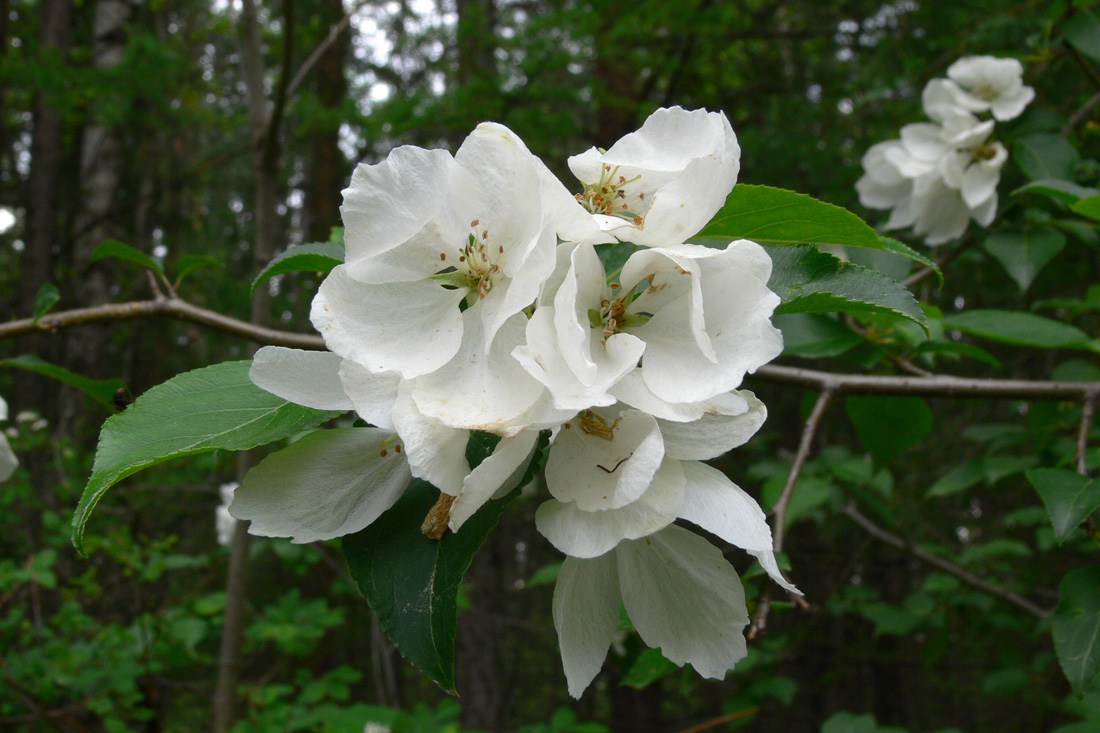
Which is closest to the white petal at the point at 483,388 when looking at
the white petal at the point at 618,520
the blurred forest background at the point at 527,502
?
the white petal at the point at 618,520

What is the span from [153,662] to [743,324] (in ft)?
13.0

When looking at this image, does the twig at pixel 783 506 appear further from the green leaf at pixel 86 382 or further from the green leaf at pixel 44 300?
the green leaf at pixel 44 300

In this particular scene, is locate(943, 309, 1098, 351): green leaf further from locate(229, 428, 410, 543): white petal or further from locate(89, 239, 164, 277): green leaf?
locate(89, 239, 164, 277): green leaf

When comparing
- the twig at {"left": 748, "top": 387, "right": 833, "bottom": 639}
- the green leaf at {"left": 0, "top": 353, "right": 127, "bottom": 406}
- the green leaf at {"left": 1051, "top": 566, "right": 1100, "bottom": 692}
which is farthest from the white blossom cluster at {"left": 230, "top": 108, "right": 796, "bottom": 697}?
the green leaf at {"left": 1051, "top": 566, "right": 1100, "bottom": 692}

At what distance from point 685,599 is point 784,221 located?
483 mm

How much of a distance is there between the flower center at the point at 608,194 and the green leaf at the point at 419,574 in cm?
30

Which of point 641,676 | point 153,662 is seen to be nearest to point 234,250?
point 153,662

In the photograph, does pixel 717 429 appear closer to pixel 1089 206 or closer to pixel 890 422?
pixel 1089 206

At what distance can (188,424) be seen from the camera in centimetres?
82

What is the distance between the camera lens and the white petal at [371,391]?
734mm

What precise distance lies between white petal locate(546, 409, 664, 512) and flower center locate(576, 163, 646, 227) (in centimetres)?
27

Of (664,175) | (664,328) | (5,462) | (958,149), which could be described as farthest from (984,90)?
(5,462)

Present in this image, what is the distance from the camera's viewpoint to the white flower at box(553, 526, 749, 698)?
33.9 inches

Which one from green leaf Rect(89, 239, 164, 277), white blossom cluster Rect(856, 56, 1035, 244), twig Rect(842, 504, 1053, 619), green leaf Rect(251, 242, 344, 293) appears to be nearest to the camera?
green leaf Rect(251, 242, 344, 293)
